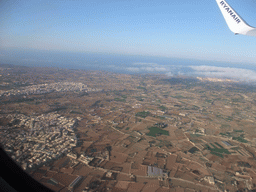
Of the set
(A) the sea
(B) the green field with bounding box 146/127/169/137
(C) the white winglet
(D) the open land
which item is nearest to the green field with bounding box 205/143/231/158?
(D) the open land

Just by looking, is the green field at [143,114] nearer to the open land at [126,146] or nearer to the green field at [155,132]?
the open land at [126,146]

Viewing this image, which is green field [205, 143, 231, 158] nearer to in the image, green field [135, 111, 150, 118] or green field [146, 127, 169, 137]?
green field [146, 127, 169, 137]

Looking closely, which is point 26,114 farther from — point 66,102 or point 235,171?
point 235,171

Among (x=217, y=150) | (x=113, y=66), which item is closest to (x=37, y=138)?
(x=217, y=150)

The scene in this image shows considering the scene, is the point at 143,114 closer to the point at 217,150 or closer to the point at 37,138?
the point at 217,150

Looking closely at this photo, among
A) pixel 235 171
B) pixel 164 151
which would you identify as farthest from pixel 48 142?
pixel 235 171

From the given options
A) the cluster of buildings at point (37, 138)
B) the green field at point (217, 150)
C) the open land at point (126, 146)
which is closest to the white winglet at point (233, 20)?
the open land at point (126, 146)

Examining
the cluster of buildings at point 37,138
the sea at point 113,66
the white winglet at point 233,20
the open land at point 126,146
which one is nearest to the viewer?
the white winglet at point 233,20
